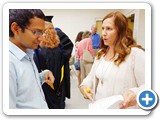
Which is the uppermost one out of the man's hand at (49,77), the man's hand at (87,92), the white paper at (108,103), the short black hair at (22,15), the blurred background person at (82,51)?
the short black hair at (22,15)

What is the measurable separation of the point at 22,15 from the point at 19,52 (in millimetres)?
149

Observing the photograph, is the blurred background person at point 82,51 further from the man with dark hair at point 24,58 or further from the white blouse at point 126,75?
the man with dark hair at point 24,58

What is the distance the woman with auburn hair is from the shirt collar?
0.26 m

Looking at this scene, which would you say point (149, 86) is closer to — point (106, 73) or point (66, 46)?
point (106, 73)

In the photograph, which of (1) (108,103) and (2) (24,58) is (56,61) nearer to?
(2) (24,58)

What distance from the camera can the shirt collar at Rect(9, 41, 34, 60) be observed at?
2.73 ft

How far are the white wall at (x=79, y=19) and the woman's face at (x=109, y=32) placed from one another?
1.4 inches

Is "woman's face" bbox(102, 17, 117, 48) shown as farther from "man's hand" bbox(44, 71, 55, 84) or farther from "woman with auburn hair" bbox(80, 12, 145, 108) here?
"man's hand" bbox(44, 71, 55, 84)

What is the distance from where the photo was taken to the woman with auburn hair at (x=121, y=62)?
89cm

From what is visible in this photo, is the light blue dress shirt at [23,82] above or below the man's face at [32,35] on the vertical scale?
below

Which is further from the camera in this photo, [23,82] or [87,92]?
[87,92]

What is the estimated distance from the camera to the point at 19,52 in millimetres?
834

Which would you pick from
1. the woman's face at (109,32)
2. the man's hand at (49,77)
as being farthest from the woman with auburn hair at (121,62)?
the man's hand at (49,77)
